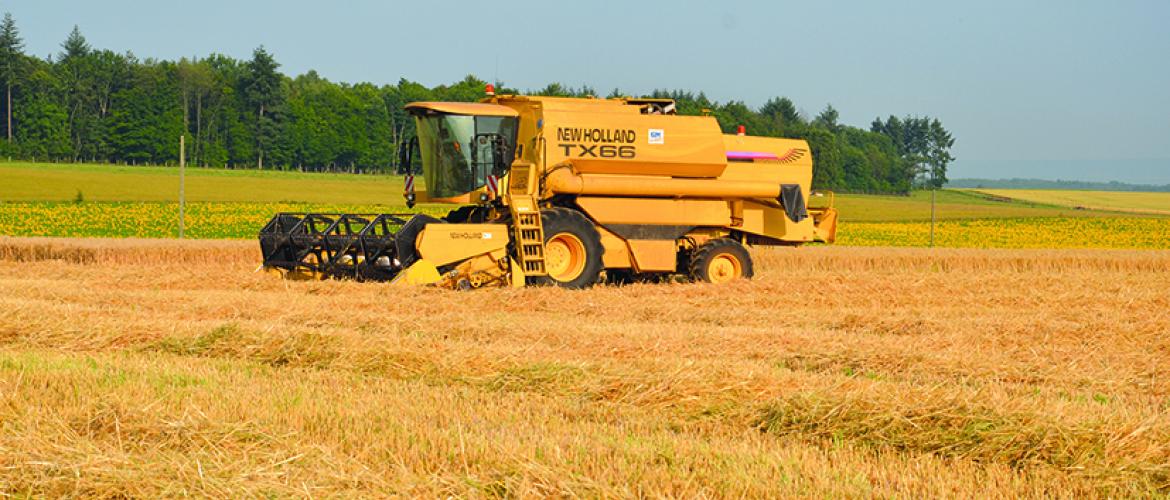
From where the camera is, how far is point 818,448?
5742 mm

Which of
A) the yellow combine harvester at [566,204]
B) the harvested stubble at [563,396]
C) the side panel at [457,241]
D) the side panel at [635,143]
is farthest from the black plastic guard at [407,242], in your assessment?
the side panel at [635,143]

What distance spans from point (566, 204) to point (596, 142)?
0.92 m

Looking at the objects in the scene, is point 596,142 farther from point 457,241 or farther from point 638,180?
point 457,241

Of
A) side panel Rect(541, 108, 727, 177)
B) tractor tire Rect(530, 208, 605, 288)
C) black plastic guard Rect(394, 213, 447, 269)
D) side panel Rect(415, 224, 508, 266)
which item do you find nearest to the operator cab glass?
side panel Rect(541, 108, 727, 177)

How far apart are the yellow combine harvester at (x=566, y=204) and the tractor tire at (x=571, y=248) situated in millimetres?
18

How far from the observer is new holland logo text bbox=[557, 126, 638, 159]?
1642 cm

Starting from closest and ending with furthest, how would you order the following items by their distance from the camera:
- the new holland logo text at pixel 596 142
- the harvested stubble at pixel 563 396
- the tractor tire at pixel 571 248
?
the harvested stubble at pixel 563 396, the tractor tire at pixel 571 248, the new holland logo text at pixel 596 142

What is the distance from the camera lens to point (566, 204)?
16766mm

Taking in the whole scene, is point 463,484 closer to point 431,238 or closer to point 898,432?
point 898,432

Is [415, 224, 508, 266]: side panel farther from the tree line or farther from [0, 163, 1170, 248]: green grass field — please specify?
the tree line

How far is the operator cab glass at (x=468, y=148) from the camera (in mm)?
16203

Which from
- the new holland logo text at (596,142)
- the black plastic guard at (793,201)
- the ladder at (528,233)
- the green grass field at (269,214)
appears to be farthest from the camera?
the green grass field at (269,214)

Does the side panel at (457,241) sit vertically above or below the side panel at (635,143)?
below

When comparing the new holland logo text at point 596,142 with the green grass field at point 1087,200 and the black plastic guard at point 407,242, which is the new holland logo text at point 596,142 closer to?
the black plastic guard at point 407,242
